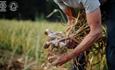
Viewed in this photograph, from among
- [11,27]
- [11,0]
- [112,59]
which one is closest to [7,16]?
[11,0]

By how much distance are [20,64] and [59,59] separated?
5.32ft

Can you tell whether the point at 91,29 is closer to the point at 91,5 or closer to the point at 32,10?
the point at 91,5

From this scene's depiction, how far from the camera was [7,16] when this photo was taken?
771 cm

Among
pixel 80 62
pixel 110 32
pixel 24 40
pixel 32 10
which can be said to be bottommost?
pixel 32 10

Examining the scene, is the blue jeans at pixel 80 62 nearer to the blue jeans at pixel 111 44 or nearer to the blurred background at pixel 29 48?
the blurred background at pixel 29 48

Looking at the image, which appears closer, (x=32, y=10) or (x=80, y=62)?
(x=80, y=62)

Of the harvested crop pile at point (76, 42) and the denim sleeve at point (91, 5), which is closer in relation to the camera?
the denim sleeve at point (91, 5)

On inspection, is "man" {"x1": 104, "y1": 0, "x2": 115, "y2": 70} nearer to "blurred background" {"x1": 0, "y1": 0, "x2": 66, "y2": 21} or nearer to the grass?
the grass

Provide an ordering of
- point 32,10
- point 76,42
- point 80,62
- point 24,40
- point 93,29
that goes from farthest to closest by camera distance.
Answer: point 32,10, point 24,40, point 80,62, point 76,42, point 93,29

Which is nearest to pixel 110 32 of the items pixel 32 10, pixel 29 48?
pixel 29 48

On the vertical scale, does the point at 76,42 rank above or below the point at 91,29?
below

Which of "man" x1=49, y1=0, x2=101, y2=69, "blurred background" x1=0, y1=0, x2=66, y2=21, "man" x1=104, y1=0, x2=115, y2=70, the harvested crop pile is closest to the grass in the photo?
the harvested crop pile

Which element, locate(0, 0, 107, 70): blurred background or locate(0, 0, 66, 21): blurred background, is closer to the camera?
locate(0, 0, 107, 70): blurred background

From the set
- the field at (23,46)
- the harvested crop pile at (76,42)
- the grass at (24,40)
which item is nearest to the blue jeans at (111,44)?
the harvested crop pile at (76,42)
